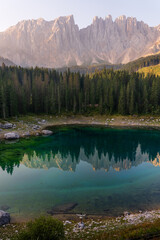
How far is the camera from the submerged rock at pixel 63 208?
22859 mm

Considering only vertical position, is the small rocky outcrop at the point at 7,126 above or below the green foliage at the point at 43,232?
below

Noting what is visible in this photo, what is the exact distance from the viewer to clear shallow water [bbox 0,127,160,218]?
25.1m

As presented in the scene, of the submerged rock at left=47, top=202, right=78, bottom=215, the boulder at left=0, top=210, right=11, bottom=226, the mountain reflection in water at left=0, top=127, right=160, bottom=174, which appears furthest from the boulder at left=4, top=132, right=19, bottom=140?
the boulder at left=0, top=210, right=11, bottom=226

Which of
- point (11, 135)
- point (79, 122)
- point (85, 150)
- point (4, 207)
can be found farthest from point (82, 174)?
point (79, 122)

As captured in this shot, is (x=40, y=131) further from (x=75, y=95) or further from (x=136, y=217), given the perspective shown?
(x=136, y=217)

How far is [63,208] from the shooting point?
23625 millimetres

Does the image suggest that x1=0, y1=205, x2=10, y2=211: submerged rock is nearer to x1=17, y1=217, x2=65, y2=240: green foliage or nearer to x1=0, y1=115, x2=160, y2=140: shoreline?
x1=17, y1=217, x2=65, y2=240: green foliage

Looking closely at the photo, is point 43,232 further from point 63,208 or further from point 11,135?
point 11,135

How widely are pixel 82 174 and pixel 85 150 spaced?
18180 mm

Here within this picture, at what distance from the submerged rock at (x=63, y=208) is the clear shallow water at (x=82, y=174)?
69 cm

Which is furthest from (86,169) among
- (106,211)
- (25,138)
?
(25,138)

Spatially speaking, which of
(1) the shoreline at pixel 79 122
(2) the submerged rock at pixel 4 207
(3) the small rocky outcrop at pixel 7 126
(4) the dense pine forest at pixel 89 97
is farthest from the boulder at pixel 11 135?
(2) the submerged rock at pixel 4 207

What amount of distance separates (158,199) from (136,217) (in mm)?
7931

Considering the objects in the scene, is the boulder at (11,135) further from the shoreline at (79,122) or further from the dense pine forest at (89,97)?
the dense pine forest at (89,97)
